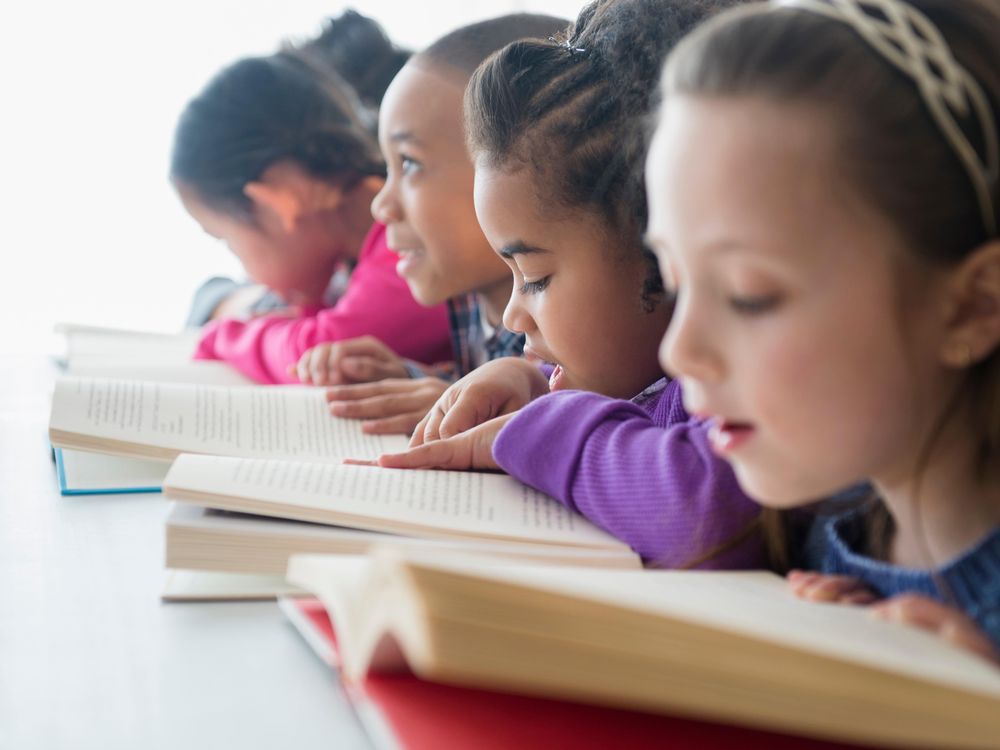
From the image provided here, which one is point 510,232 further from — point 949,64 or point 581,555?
point 949,64

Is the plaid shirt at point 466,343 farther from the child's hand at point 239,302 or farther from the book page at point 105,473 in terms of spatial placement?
the child's hand at point 239,302

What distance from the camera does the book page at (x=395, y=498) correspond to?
71 centimetres

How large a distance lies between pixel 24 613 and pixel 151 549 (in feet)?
0.42

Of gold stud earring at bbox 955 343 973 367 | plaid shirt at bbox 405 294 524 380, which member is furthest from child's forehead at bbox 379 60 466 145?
gold stud earring at bbox 955 343 973 367

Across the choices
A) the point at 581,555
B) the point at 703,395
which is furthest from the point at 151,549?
the point at 703,395

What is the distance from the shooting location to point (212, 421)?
42.0 inches

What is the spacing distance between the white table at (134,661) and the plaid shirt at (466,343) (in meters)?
0.60

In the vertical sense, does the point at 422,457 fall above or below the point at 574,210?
below

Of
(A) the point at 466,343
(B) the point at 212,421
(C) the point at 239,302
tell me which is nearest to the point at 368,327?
(A) the point at 466,343

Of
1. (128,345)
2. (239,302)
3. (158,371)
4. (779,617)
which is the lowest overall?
(239,302)

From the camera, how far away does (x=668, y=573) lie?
0.60 meters

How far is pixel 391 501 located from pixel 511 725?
0.28m

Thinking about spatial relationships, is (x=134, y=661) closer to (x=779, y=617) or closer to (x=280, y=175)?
(x=779, y=617)

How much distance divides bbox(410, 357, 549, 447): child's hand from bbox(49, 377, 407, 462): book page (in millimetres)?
59
